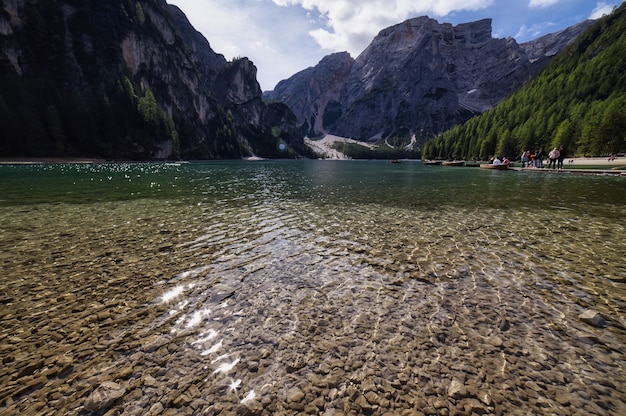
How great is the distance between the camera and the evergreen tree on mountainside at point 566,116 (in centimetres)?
9638

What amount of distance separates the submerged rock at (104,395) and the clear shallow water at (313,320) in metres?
0.14

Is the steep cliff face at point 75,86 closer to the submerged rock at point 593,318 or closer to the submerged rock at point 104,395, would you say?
the submerged rock at point 104,395

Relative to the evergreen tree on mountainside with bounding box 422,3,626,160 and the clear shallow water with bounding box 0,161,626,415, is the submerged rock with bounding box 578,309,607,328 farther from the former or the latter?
the evergreen tree on mountainside with bounding box 422,3,626,160

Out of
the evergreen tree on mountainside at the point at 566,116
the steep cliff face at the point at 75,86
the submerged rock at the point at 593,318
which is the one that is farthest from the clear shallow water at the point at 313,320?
the steep cliff face at the point at 75,86

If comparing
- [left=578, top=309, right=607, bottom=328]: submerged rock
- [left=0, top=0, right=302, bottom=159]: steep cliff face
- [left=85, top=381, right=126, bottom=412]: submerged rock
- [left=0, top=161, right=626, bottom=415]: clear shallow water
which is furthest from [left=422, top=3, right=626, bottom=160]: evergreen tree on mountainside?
[left=0, top=0, right=302, bottom=159]: steep cliff face

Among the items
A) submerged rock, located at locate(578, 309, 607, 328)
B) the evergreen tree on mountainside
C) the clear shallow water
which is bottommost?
the clear shallow water

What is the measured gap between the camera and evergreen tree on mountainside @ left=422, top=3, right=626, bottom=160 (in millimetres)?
96375

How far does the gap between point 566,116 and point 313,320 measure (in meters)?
165

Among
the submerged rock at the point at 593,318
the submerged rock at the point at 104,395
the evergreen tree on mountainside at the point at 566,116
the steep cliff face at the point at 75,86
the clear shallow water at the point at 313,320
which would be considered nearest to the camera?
the submerged rock at the point at 104,395

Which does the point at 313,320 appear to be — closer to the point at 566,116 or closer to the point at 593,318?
the point at 593,318

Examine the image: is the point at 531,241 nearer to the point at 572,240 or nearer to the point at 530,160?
the point at 572,240

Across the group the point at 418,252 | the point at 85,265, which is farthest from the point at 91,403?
the point at 418,252

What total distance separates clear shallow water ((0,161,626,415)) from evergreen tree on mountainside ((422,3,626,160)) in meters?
117

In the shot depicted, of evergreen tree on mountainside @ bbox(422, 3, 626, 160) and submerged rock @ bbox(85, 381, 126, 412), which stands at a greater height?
evergreen tree on mountainside @ bbox(422, 3, 626, 160)
